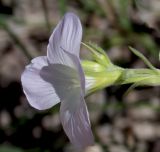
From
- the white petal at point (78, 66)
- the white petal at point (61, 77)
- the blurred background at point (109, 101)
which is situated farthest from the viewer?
the blurred background at point (109, 101)

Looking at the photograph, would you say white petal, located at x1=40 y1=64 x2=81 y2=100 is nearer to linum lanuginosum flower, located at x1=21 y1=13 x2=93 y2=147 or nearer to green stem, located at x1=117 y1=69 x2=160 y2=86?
linum lanuginosum flower, located at x1=21 y1=13 x2=93 y2=147

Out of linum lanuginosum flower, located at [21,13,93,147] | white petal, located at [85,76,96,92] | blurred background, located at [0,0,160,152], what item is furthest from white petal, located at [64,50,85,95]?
blurred background, located at [0,0,160,152]

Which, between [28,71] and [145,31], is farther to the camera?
[145,31]

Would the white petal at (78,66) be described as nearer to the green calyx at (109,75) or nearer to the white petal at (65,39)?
the white petal at (65,39)

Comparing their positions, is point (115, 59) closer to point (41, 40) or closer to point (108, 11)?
point (108, 11)

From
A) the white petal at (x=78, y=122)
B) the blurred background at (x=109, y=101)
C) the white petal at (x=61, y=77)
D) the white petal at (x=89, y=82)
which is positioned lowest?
the blurred background at (x=109, y=101)

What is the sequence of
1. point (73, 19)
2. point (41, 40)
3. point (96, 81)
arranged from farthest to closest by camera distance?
point (41, 40)
point (96, 81)
point (73, 19)

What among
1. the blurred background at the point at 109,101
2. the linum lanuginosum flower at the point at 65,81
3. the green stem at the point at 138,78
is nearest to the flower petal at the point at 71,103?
the linum lanuginosum flower at the point at 65,81

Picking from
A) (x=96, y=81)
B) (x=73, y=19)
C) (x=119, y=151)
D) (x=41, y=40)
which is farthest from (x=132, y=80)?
(x=41, y=40)
